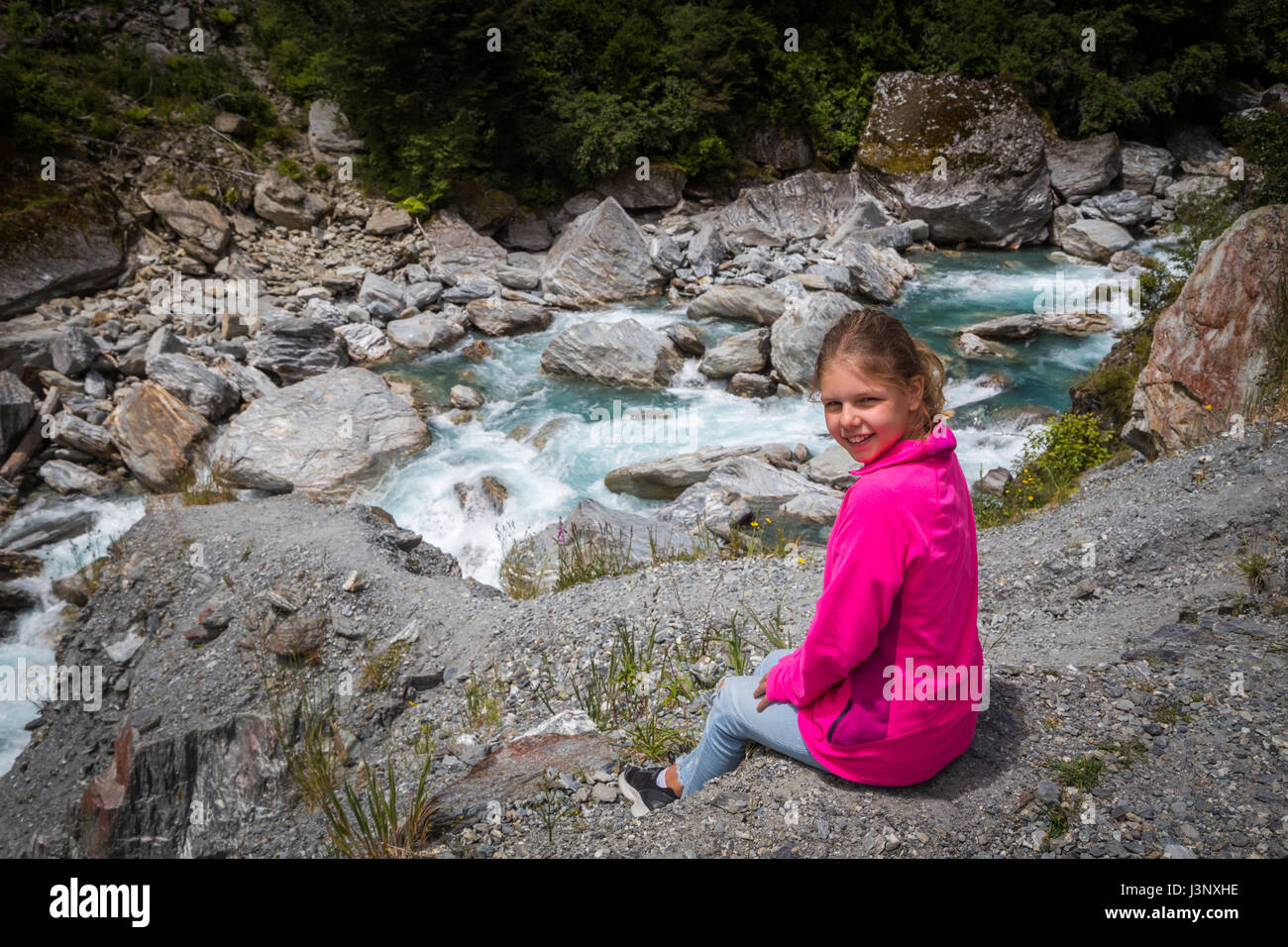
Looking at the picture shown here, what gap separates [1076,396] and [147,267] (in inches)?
582

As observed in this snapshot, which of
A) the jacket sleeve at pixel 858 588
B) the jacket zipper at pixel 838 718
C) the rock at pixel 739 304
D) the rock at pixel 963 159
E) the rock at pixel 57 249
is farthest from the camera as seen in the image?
the rock at pixel 963 159

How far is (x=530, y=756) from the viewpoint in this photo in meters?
3.43

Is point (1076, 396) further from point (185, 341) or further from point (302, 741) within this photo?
point (185, 341)

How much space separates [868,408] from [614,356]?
9484 millimetres

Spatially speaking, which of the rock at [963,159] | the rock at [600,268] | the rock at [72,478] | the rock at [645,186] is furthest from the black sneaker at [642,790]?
the rock at [645,186]

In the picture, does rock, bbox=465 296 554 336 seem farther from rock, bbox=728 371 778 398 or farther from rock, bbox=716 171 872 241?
rock, bbox=716 171 872 241

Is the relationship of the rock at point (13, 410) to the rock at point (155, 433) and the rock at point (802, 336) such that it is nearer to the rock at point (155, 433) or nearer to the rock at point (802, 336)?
the rock at point (155, 433)

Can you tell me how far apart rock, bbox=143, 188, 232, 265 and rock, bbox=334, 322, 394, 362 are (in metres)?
3.90

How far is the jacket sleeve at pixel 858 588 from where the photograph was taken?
83.4 inches

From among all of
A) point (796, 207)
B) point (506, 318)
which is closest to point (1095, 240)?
point (796, 207)

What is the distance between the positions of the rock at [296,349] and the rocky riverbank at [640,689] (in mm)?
4369

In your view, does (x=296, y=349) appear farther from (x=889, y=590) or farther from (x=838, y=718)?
(x=889, y=590)

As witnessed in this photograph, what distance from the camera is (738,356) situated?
1157 cm

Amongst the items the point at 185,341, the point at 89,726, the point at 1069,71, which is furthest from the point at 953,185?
the point at 89,726
